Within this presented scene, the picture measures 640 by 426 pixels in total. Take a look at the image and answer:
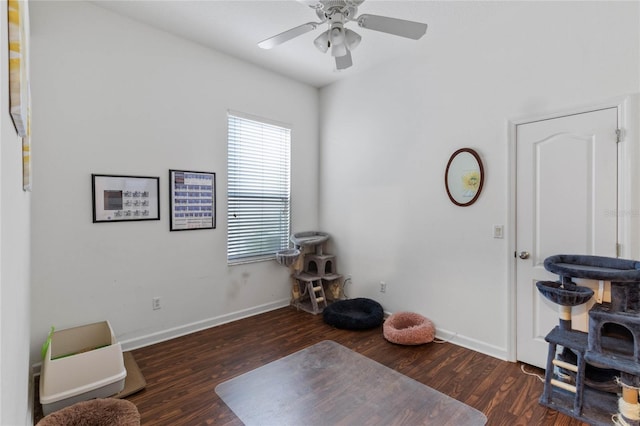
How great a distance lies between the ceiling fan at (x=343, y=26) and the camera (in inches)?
75.7

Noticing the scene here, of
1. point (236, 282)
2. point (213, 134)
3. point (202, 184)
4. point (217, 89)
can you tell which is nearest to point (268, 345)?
point (236, 282)

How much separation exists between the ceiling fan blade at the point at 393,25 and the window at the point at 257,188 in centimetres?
209

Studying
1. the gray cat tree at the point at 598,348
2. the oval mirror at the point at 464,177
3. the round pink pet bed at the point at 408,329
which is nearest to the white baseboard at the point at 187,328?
the round pink pet bed at the point at 408,329

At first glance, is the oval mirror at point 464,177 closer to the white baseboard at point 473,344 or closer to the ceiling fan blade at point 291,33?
the white baseboard at point 473,344

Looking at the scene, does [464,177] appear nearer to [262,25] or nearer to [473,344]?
[473,344]

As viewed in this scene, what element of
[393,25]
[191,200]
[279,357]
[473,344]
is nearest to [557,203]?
[473,344]

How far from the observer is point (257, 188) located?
12.8ft

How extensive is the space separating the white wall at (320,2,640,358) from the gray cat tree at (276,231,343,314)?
207 millimetres

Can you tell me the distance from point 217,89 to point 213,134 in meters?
0.52

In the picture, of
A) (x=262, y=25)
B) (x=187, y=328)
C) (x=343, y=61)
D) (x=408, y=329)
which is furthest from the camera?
(x=187, y=328)

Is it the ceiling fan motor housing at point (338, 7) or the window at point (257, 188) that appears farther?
the window at point (257, 188)

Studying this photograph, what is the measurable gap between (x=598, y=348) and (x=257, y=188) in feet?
11.2

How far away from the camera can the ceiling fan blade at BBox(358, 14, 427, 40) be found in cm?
192

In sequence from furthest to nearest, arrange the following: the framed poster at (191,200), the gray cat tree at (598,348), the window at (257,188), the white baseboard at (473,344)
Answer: the window at (257,188), the framed poster at (191,200), the white baseboard at (473,344), the gray cat tree at (598,348)
